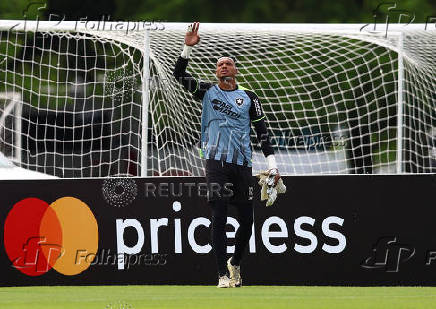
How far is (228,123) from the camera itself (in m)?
12.5

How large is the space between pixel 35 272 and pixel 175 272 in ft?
4.43

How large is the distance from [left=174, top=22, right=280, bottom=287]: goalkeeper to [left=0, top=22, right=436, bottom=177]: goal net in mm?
1646

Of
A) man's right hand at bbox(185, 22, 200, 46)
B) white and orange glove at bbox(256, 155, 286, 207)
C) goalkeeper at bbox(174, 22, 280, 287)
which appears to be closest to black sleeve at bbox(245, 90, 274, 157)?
goalkeeper at bbox(174, 22, 280, 287)

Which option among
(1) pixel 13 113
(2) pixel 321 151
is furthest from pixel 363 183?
(1) pixel 13 113

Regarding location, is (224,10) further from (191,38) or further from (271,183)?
(191,38)

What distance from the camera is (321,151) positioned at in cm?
1653

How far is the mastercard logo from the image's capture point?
13602mm
